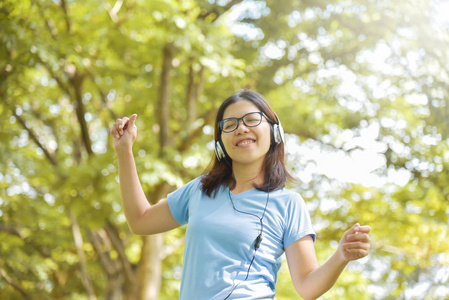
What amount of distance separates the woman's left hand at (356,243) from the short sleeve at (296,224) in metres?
0.19

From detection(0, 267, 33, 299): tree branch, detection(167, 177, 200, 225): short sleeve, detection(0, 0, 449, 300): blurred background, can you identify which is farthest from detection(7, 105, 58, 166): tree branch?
detection(167, 177, 200, 225): short sleeve

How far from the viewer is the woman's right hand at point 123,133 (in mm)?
1715

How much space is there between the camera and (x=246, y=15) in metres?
7.67

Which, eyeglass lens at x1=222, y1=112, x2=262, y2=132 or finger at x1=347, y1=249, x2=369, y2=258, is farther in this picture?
eyeglass lens at x1=222, y1=112, x2=262, y2=132

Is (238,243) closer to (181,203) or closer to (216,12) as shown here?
(181,203)

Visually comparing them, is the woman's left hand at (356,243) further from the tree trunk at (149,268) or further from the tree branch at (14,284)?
the tree branch at (14,284)

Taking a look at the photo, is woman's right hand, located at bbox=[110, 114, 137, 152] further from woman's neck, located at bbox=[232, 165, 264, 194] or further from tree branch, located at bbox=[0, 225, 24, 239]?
tree branch, located at bbox=[0, 225, 24, 239]

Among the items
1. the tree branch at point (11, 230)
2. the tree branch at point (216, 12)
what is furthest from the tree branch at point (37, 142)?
the tree branch at point (216, 12)

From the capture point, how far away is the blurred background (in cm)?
666

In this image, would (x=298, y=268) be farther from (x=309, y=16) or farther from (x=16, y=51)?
(x=309, y=16)

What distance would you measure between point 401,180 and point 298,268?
21.5 ft

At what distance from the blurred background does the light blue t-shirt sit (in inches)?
162

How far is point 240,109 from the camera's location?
1720 mm

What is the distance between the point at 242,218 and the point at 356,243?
36 cm
